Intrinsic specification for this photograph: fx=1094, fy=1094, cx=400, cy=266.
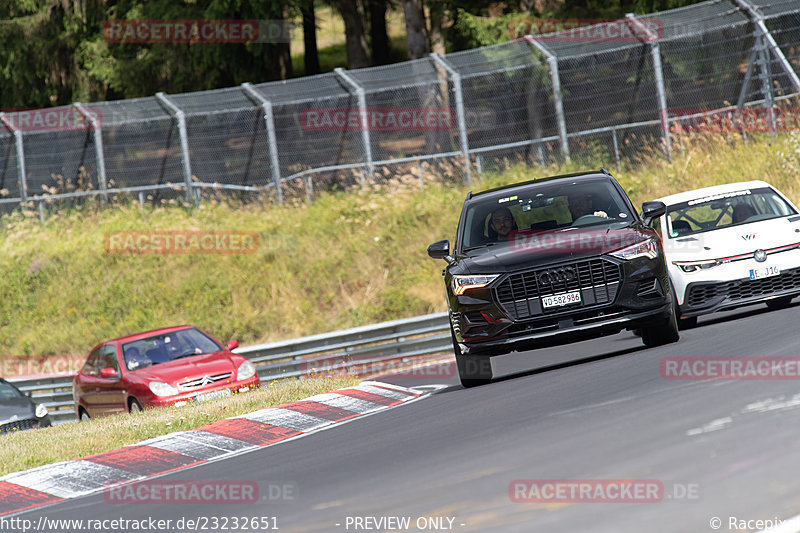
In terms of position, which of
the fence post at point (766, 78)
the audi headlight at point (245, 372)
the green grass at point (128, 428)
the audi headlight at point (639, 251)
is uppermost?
the fence post at point (766, 78)

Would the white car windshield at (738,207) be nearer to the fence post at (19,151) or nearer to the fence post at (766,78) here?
the fence post at (766,78)

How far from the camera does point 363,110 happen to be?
22.6 metres

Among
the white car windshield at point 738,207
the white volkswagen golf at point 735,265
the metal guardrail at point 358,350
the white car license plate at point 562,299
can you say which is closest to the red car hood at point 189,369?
the metal guardrail at point 358,350

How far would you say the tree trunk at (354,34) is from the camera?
122 ft

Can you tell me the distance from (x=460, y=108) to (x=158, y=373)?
925cm

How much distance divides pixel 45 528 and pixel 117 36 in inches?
1360

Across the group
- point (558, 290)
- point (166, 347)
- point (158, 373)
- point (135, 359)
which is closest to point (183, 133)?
point (166, 347)

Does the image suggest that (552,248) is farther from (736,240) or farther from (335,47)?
(335,47)

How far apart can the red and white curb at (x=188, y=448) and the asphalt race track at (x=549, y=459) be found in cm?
48

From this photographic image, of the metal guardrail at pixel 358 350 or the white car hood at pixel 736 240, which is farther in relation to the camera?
the metal guardrail at pixel 358 350

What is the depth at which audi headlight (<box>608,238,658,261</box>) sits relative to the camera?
9.70 m

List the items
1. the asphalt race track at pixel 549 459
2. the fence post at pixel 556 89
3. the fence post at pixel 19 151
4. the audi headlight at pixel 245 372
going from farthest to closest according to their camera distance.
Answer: the fence post at pixel 19 151, the fence post at pixel 556 89, the audi headlight at pixel 245 372, the asphalt race track at pixel 549 459

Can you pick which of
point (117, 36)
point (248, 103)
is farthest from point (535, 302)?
point (117, 36)

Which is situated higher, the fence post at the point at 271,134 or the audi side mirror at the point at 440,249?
the fence post at the point at 271,134
